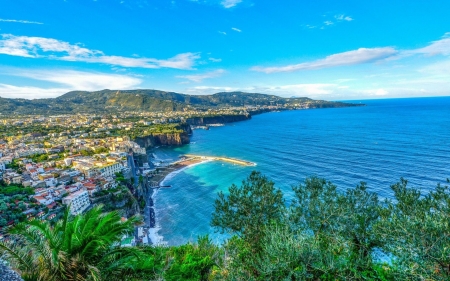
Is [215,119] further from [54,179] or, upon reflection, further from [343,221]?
[343,221]

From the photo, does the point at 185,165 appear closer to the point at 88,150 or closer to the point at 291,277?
the point at 88,150

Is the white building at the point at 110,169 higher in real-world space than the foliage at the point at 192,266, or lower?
lower

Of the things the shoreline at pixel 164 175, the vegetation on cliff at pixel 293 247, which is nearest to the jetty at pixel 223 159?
the shoreline at pixel 164 175

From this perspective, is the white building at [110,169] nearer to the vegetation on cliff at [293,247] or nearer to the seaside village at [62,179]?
the seaside village at [62,179]

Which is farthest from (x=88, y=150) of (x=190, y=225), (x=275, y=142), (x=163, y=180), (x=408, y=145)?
(x=408, y=145)

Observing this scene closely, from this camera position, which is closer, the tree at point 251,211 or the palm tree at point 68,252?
the palm tree at point 68,252

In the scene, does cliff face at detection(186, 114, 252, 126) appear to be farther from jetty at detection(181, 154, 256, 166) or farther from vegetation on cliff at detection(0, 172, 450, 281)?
vegetation on cliff at detection(0, 172, 450, 281)

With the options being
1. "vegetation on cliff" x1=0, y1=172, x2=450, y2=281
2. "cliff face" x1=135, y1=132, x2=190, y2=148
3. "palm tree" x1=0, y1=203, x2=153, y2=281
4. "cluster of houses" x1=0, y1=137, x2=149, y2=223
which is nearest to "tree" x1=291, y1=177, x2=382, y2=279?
"vegetation on cliff" x1=0, y1=172, x2=450, y2=281

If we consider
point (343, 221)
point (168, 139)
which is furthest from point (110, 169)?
point (168, 139)
